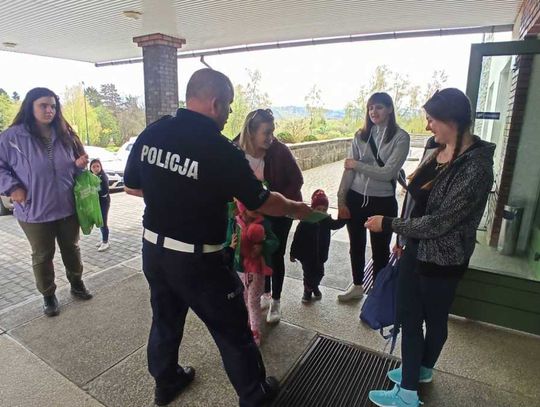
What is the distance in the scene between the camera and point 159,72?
6.89 m

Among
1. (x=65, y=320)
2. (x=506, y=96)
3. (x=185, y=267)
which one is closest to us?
(x=185, y=267)

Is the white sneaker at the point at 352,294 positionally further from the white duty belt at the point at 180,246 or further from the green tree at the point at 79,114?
the green tree at the point at 79,114

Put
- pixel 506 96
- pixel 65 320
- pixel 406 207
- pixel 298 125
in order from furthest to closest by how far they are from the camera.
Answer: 1. pixel 298 125
2. pixel 506 96
3. pixel 65 320
4. pixel 406 207

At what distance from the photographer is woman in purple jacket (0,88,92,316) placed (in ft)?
8.99

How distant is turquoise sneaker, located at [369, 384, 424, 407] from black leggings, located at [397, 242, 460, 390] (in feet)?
0.19

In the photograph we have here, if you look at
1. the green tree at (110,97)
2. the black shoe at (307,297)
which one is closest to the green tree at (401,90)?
the black shoe at (307,297)

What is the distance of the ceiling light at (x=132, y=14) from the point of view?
5.15 m

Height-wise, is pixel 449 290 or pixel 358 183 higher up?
pixel 358 183

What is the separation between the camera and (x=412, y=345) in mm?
1868

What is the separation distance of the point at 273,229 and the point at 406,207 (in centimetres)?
102

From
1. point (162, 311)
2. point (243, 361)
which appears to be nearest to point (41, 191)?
point (162, 311)

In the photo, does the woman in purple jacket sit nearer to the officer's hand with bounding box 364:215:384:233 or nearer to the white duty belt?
the white duty belt

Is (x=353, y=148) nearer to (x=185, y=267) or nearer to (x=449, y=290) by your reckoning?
(x=449, y=290)

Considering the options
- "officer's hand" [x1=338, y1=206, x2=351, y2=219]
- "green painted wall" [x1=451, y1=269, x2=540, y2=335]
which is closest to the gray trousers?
"officer's hand" [x1=338, y1=206, x2=351, y2=219]
